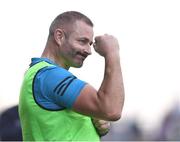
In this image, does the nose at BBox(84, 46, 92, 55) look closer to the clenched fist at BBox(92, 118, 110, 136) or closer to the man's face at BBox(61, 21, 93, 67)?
the man's face at BBox(61, 21, 93, 67)

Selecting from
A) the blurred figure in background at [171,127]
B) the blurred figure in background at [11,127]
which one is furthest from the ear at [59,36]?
the blurred figure in background at [171,127]

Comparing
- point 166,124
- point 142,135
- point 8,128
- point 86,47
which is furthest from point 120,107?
point 142,135

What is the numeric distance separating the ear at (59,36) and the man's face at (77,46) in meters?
0.04

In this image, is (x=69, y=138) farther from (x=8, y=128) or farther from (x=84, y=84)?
(x=8, y=128)

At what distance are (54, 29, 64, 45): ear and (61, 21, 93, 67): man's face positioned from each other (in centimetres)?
4

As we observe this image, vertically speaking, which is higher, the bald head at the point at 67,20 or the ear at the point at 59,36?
the bald head at the point at 67,20

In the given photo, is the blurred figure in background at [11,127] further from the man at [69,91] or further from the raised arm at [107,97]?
the raised arm at [107,97]

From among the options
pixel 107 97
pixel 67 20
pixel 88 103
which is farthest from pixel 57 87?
pixel 67 20

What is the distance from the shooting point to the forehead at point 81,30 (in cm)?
526

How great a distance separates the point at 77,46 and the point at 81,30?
11 centimetres

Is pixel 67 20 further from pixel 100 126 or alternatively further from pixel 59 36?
pixel 100 126

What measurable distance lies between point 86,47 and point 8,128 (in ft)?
7.82

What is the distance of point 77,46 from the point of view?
522 cm

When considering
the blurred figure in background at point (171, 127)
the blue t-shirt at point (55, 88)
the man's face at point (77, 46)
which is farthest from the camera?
the blurred figure in background at point (171, 127)
